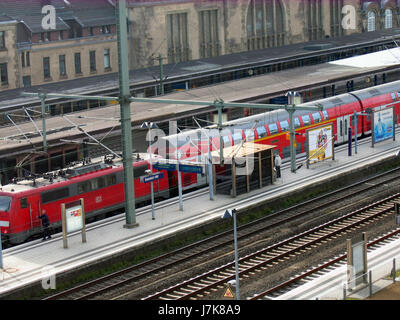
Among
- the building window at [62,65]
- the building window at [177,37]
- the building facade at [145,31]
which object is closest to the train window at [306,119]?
the building facade at [145,31]

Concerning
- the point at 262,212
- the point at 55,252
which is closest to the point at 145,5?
the point at 262,212

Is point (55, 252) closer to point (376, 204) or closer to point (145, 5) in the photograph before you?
point (376, 204)

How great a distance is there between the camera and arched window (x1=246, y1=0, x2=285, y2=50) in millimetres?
96375

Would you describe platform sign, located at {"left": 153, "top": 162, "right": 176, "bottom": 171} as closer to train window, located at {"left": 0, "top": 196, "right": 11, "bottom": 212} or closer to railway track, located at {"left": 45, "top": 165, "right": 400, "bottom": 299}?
railway track, located at {"left": 45, "top": 165, "right": 400, "bottom": 299}

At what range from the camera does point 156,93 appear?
66.0 meters

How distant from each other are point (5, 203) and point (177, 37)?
55623 mm

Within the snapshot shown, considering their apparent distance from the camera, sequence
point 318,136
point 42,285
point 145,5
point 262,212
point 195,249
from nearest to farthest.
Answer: point 42,285
point 195,249
point 262,212
point 318,136
point 145,5

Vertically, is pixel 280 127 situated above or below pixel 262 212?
above

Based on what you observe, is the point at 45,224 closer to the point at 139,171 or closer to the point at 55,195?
the point at 55,195

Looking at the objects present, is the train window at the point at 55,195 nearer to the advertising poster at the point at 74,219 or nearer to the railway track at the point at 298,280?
the advertising poster at the point at 74,219

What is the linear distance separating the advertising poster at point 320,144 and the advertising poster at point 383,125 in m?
4.58

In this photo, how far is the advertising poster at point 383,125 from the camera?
168 feet

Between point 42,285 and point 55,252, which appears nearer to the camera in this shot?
point 42,285

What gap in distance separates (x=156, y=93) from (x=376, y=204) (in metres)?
28.2
